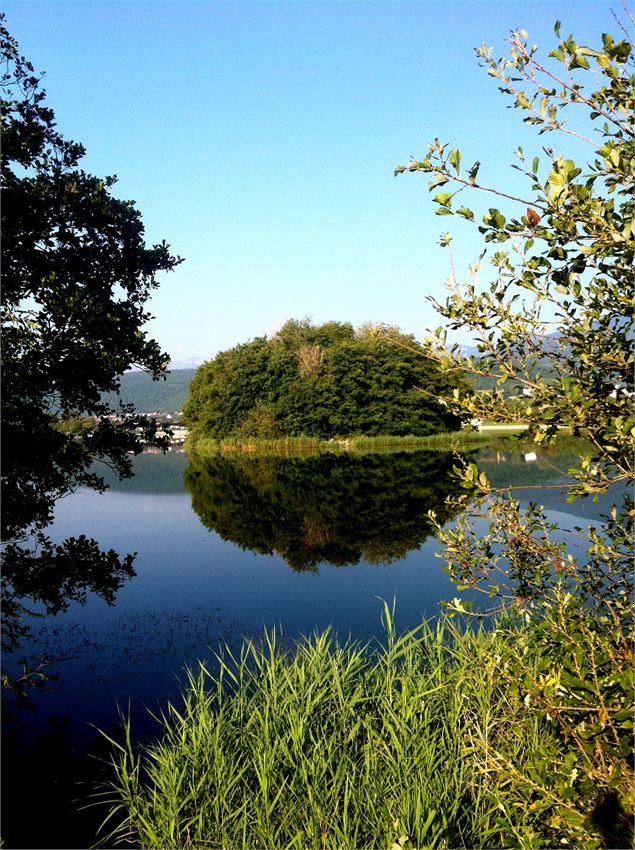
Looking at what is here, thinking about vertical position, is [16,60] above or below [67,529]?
above

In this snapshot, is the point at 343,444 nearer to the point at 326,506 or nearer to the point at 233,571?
the point at 326,506

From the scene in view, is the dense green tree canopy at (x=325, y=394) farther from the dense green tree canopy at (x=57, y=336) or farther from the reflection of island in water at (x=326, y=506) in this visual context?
the dense green tree canopy at (x=57, y=336)

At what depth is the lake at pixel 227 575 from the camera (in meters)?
9.77

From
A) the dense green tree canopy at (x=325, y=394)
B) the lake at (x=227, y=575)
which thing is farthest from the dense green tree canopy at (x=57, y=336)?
the dense green tree canopy at (x=325, y=394)

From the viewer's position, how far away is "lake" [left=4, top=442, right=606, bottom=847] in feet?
32.0

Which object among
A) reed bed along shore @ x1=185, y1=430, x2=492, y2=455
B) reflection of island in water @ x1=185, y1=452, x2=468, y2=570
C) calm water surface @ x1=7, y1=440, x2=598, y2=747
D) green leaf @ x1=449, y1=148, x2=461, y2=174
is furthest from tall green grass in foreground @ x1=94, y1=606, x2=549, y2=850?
reed bed along shore @ x1=185, y1=430, x2=492, y2=455

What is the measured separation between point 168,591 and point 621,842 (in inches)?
513

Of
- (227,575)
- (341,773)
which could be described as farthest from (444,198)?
(227,575)

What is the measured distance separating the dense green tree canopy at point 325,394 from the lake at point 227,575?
23238mm

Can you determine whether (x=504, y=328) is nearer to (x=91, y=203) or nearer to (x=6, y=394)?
(x=6, y=394)

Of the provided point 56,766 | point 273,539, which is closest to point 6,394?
point 56,766

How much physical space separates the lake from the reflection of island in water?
9cm

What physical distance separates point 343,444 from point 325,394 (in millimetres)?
4591

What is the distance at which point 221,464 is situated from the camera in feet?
155
